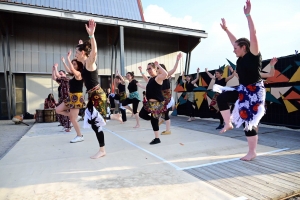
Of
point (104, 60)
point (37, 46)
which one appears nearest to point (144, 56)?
point (104, 60)

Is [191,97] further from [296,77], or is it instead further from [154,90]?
[154,90]

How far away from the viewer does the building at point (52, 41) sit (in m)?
10.5

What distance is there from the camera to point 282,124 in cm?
584

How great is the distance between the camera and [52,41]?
1198 cm

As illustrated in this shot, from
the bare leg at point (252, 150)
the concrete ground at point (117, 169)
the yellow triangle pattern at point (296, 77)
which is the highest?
the yellow triangle pattern at point (296, 77)

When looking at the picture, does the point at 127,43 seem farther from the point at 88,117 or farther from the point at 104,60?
the point at 88,117

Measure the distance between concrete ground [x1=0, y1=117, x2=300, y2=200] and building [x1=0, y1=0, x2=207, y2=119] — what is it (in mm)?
7102

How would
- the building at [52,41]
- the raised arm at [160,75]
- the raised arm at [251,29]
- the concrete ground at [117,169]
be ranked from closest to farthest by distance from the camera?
the concrete ground at [117,169] < the raised arm at [251,29] < the raised arm at [160,75] < the building at [52,41]

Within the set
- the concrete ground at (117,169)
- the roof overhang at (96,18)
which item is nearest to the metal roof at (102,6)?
the roof overhang at (96,18)

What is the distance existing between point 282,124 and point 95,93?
203 inches

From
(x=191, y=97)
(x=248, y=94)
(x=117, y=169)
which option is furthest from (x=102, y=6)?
(x=117, y=169)

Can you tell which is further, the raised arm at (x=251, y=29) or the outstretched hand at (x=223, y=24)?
the outstretched hand at (x=223, y=24)

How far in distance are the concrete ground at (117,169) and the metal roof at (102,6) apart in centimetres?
1044

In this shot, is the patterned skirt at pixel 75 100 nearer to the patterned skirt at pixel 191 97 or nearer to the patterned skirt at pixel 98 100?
the patterned skirt at pixel 98 100
